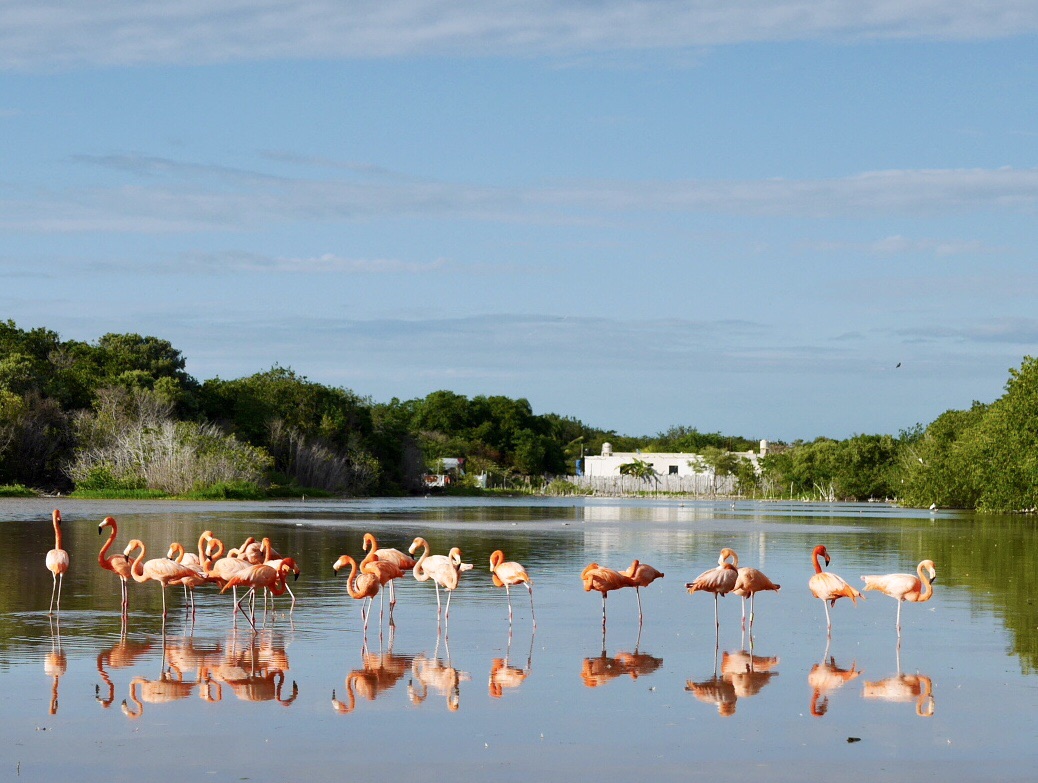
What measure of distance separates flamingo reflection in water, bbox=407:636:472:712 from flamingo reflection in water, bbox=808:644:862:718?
2.38 m

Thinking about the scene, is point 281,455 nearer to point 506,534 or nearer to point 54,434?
point 54,434

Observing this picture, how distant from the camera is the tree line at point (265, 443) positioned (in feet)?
180

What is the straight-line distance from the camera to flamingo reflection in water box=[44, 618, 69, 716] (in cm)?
852

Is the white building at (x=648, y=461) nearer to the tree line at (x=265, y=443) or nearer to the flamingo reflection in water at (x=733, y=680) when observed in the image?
the tree line at (x=265, y=443)

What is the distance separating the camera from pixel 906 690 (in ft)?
30.2

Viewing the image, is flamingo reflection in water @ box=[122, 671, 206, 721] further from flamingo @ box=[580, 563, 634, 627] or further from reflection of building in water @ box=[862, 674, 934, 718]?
reflection of building in water @ box=[862, 674, 934, 718]

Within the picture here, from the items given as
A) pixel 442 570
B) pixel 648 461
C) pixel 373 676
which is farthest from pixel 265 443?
pixel 373 676

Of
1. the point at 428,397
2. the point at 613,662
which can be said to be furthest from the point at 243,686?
the point at 428,397

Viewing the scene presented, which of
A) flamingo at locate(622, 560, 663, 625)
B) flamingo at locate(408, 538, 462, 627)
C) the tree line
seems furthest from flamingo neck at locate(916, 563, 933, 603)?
the tree line

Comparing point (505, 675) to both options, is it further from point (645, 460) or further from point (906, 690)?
point (645, 460)

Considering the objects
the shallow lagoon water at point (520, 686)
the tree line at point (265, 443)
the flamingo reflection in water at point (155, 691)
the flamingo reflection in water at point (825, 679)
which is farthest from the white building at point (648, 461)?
the flamingo reflection in water at point (155, 691)

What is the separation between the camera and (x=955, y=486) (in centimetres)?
5822

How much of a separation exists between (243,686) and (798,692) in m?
3.88

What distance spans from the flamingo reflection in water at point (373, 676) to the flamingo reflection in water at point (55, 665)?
179 centimetres
